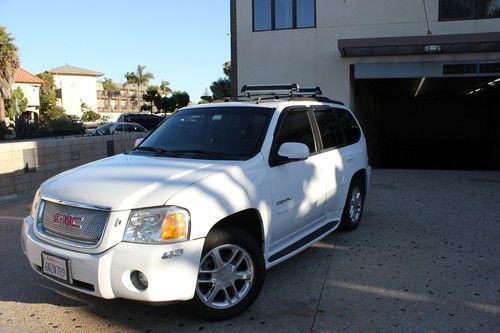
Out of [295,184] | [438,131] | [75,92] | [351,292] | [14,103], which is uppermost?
[75,92]

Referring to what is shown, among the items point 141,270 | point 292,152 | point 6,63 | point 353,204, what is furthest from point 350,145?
point 6,63

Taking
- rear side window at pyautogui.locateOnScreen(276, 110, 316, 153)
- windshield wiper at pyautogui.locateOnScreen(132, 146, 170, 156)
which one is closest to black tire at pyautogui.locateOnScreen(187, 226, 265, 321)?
rear side window at pyautogui.locateOnScreen(276, 110, 316, 153)

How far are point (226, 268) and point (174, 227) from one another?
640mm

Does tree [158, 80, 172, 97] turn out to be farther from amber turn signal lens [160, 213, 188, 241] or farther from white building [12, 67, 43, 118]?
amber turn signal lens [160, 213, 188, 241]

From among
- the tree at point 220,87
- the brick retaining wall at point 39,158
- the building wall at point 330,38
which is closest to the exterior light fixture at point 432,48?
the building wall at point 330,38

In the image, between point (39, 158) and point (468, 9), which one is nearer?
point (39, 158)

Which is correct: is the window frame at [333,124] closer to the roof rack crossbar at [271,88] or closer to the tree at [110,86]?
the roof rack crossbar at [271,88]

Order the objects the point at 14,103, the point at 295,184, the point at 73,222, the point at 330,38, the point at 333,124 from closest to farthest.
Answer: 1. the point at 73,222
2. the point at 295,184
3. the point at 333,124
4. the point at 330,38
5. the point at 14,103

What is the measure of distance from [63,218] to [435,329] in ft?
9.81

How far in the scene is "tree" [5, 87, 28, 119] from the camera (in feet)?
157

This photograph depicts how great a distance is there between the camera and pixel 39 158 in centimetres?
1021

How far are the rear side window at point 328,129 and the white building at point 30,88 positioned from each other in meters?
56.3

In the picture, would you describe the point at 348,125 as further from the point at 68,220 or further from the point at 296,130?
the point at 68,220

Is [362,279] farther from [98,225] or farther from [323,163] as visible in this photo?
[98,225]
